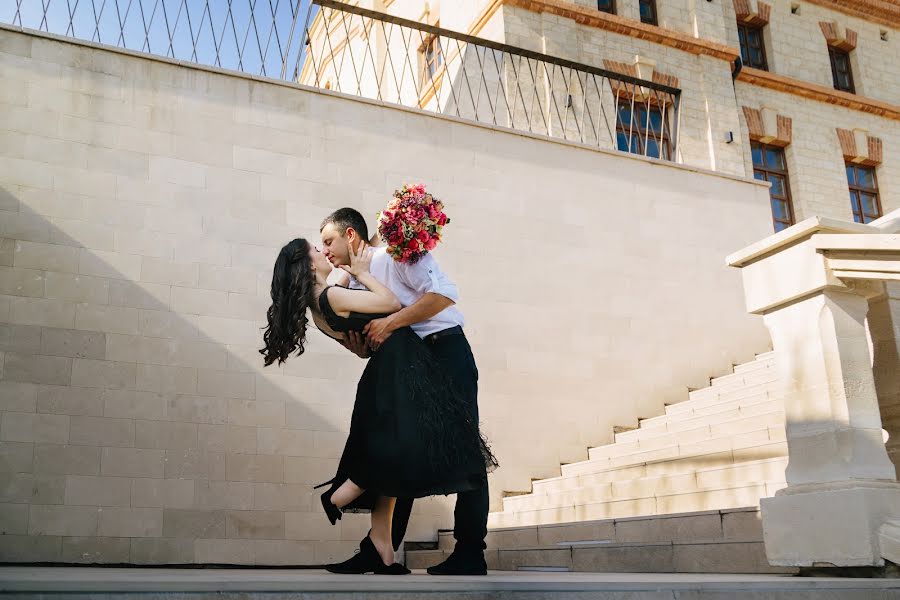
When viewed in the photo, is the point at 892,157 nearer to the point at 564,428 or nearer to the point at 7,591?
the point at 564,428

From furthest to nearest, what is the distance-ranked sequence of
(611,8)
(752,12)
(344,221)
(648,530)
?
(752,12) < (611,8) < (648,530) < (344,221)

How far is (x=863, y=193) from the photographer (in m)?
14.9

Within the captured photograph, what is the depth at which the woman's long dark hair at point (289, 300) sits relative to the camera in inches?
149

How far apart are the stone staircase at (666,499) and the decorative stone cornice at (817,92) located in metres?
7.33

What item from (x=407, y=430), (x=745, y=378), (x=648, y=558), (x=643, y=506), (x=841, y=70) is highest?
(x=841, y=70)

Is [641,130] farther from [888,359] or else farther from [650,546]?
→ [650,546]

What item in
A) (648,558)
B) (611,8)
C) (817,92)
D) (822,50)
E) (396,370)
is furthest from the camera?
(822,50)

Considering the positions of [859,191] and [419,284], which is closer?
[419,284]

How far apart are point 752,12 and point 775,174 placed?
9.35ft

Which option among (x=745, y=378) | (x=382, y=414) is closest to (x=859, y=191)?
(x=745, y=378)

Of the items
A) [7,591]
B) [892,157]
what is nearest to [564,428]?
[7,591]

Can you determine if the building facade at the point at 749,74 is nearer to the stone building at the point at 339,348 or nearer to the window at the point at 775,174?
the window at the point at 775,174

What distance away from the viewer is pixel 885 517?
147 inches

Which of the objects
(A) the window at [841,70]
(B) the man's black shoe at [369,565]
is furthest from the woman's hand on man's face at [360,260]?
(A) the window at [841,70]
